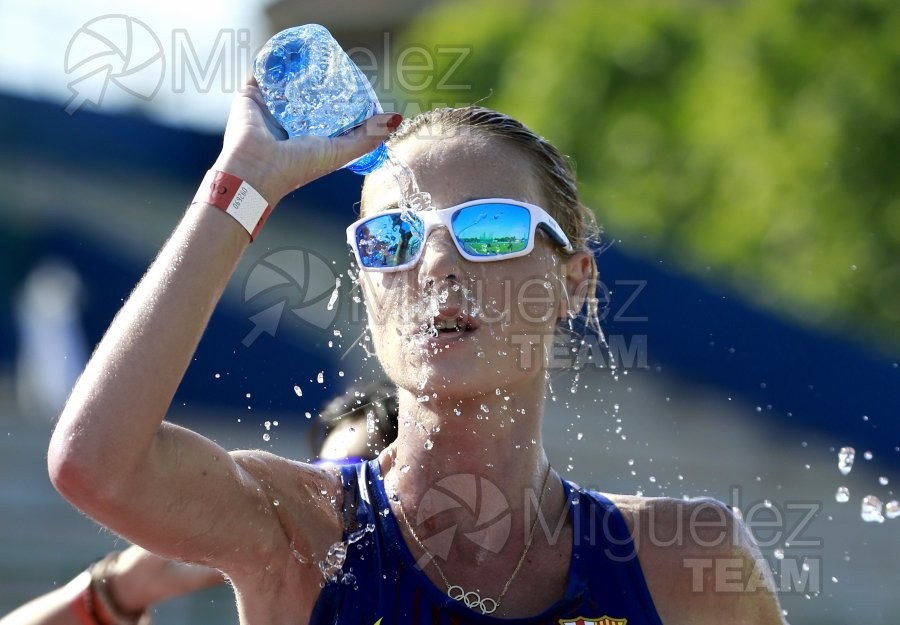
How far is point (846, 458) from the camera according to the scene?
845 centimetres

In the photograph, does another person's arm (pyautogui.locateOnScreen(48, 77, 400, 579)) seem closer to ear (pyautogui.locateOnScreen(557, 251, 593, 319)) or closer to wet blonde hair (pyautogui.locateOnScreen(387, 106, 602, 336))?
wet blonde hair (pyautogui.locateOnScreen(387, 106, 602, 336))

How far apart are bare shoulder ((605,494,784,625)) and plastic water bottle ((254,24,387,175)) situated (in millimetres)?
1045

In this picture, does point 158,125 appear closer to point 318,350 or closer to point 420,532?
point 318,350

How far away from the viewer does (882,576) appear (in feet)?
29.8

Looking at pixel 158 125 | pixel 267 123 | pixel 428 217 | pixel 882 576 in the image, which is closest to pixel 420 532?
pixel 428 217

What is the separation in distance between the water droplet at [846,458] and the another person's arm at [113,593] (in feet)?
17.9

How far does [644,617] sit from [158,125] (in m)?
6.22

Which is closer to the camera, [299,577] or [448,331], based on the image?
[299,577]

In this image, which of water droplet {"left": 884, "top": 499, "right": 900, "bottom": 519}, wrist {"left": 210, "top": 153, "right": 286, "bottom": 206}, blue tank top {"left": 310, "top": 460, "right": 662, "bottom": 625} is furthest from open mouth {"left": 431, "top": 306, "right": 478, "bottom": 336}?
water droplet {"left": 884, "top": 499, "right": 900, "bottom": 519}

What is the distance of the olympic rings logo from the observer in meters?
2.52

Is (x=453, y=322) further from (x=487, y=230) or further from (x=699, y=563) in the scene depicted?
(x=699, y=563)

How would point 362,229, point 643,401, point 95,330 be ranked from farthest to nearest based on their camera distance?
1. point 643,401
2. point 95,330
3. point 362,229

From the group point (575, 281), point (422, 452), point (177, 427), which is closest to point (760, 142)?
point (575, 281)

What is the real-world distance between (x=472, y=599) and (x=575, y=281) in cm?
90
